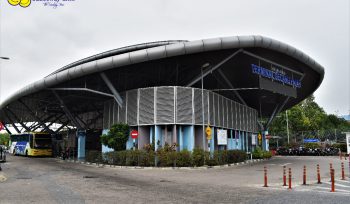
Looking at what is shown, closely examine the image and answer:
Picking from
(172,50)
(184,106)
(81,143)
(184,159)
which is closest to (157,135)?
(184,106)

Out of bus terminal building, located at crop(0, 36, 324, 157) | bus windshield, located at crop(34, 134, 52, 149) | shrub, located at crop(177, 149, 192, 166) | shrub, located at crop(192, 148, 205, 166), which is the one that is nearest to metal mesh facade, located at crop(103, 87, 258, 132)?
bus terminal building, located at crop(0, 36, 324, 157)

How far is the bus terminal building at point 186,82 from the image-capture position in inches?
1113

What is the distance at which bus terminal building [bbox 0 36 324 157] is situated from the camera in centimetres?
2827

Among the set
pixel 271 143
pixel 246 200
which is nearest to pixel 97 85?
pixel 246 200

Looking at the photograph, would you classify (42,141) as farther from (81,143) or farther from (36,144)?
(81,143)

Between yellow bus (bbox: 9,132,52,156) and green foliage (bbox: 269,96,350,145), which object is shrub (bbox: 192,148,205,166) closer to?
yellow bus (bbox: 9,132,52,156)

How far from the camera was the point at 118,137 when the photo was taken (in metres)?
29.4

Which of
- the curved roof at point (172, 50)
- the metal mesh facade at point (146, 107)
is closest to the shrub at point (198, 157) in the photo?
the metal mesh facade at point (146, 107)

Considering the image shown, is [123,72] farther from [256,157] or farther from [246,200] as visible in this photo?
[246,200]

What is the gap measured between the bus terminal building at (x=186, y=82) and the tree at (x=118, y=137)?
0.78m

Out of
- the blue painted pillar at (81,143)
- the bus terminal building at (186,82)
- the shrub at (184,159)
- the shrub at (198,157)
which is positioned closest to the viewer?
the shrub at (184,159)

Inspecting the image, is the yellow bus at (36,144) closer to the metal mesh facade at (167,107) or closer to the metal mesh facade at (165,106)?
the metal mesh facade at (167,107)

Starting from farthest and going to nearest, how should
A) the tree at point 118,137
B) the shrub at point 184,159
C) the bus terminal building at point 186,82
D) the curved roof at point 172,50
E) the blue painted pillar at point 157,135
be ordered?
1. the tree at point 118,137
2. the bus terminal building at point 186,82
3. the blue painted pillar at point 157,135
4. the curved roof at point 172,50
5. the shrub at point 184,159

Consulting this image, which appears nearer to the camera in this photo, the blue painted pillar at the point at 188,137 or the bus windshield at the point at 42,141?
the blue painted pillar at the point at 188,137
